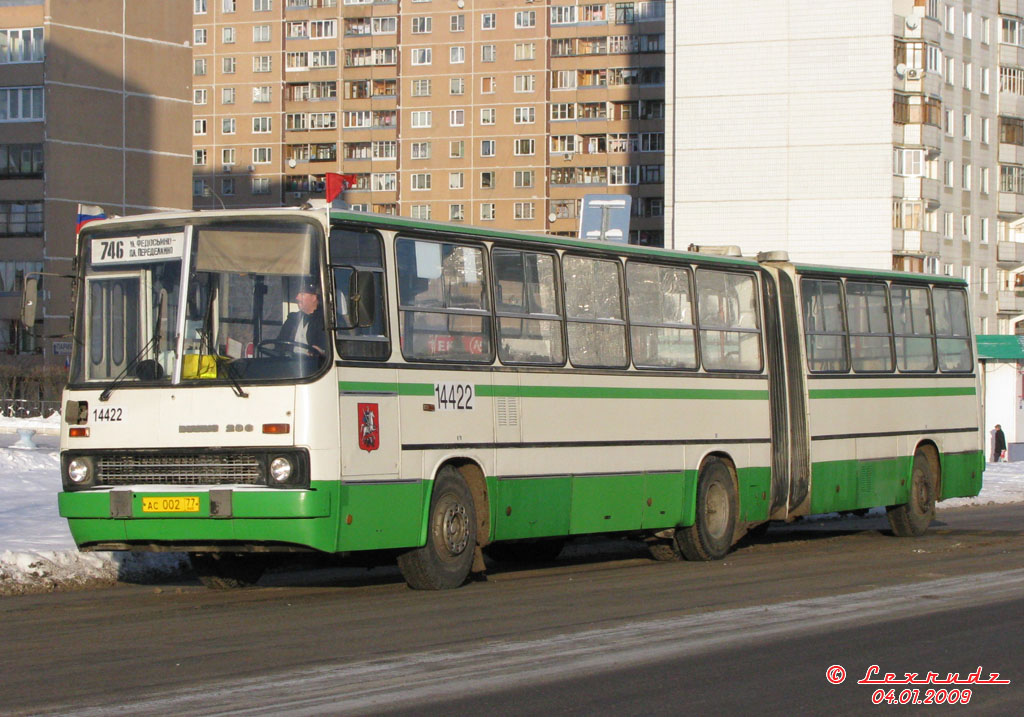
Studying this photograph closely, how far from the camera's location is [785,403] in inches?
731

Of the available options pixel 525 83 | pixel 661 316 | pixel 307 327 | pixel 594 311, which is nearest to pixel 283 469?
pixel 307 327

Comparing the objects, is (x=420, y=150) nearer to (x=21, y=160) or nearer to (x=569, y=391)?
(x=21, y=160)

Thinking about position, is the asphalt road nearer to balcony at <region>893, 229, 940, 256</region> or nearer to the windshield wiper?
the windshield wiper

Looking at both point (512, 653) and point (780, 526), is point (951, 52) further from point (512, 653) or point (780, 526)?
point (512, 653)

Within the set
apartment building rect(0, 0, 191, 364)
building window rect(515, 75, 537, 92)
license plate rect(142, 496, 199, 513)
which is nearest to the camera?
license plate rect(142, 496, 199, 513)

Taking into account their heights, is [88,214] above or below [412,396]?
above

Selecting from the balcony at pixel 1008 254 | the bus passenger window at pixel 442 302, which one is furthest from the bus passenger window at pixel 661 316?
the balcony at pixel 1008 254

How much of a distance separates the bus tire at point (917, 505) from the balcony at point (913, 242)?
55.1m

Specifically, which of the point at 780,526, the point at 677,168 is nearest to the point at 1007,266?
the point at 677,168

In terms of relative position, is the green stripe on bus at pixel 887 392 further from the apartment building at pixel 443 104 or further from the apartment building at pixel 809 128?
the apartment building at pixel 443 104

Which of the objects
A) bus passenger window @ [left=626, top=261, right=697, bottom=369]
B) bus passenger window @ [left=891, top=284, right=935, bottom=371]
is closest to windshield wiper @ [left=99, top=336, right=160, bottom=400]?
bus passenger window @ [left=626, top=261, right=697, bottom=369]

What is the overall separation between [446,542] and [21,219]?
76.5 metres

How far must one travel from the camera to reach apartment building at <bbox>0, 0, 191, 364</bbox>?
84500mm

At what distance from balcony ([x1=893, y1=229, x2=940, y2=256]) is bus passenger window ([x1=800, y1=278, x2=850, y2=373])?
56.7 meters
